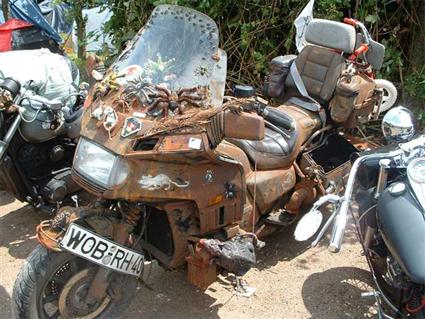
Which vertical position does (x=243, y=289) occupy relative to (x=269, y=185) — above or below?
below

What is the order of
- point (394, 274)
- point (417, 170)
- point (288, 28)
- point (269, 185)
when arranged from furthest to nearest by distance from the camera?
1. point (288, 28)
2. point (269, 185)
3. point (394, 274)
4. point (417, 170)

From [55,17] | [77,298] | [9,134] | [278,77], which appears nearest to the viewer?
[77,298]

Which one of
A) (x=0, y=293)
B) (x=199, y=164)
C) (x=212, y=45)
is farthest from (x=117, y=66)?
(x=0, y=293)

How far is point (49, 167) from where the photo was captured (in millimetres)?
4453

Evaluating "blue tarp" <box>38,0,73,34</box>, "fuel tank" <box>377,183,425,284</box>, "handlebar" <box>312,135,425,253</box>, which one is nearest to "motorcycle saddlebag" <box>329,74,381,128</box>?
"handlebar" <box>312,135,425,253</box>

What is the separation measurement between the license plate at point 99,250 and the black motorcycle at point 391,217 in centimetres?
95

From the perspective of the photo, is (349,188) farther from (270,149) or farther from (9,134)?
(9,134)

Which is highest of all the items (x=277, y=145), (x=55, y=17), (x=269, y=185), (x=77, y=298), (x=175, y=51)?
(x=175, y=51)

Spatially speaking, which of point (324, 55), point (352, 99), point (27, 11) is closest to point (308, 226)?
point (352, 99)

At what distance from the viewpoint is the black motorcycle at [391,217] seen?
8.39 ft

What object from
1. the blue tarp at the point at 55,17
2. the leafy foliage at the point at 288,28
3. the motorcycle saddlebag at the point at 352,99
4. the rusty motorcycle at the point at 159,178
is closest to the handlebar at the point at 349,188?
the rusty motorcycle at the point at 159,178

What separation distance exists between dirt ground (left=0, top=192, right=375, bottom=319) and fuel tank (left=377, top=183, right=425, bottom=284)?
95cm

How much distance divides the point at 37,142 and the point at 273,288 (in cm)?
217

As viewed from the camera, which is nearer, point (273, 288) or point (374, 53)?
point (273, 288)
